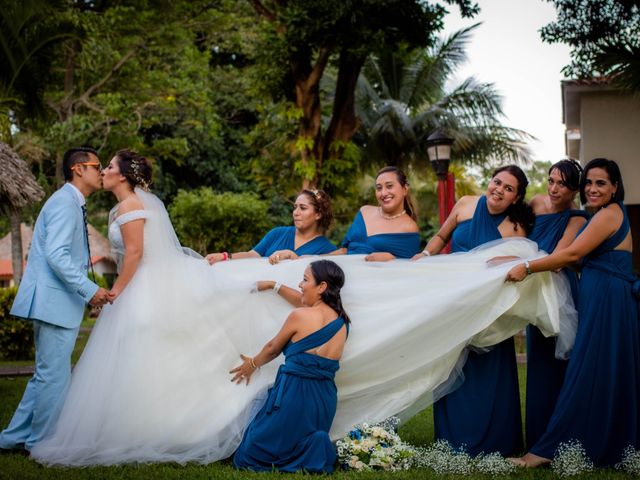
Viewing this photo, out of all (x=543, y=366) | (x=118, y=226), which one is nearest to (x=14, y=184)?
(x=118, y=226)

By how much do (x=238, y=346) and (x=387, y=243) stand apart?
1.56 metres

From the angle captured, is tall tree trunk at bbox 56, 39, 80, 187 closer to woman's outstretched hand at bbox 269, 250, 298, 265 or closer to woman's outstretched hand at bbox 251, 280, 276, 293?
woman's outstretched hand at bbox 269, 250, 298, 265

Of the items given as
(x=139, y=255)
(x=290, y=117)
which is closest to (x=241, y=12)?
(x=290, y=117)

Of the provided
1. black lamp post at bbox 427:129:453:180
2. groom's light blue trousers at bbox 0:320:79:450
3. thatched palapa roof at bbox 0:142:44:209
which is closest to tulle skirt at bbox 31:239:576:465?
groom's light blue trousers at bbox 0:320:79:450

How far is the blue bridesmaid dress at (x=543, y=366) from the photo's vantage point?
6551 millimetres

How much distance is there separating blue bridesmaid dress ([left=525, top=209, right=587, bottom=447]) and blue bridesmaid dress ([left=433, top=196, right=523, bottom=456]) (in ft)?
0.48

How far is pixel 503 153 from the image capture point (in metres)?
33.3

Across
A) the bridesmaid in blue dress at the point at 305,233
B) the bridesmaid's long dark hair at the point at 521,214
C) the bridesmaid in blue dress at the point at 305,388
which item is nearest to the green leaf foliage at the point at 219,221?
the bridesmaid in blue dress at the point at 305,233

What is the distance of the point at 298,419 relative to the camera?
6.06 m

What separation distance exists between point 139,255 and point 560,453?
363cm

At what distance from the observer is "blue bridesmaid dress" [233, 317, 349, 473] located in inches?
237

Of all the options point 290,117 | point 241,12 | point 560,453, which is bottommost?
point 560,453

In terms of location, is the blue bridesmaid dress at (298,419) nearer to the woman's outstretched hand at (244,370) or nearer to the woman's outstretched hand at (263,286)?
the woman's outstretched hand at (244,370)

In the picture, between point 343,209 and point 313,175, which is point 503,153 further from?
point 313,175
